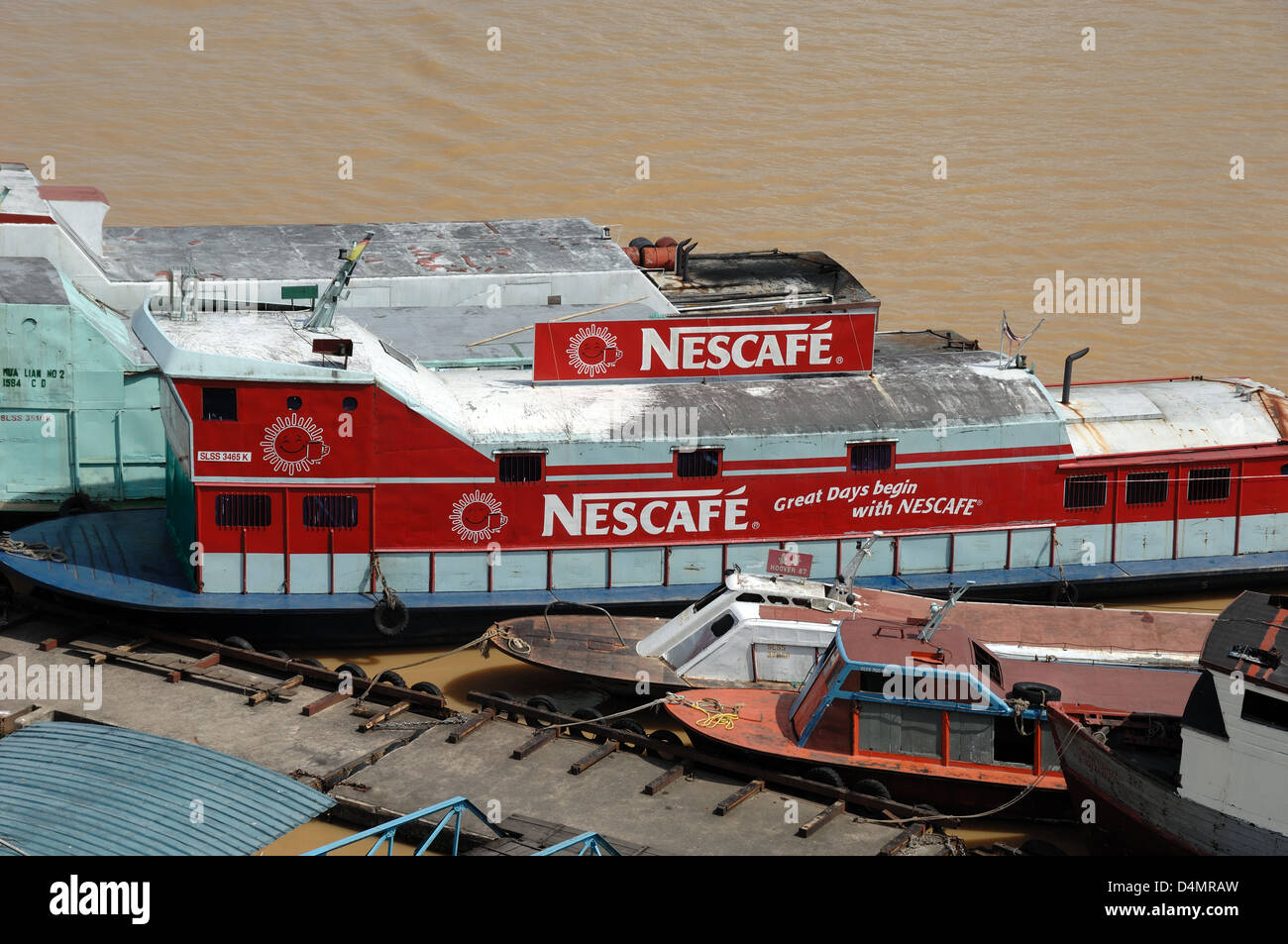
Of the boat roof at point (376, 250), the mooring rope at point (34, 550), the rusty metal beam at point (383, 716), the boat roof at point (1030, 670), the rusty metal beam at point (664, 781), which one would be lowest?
the rusty metal beam at point (664, 781)

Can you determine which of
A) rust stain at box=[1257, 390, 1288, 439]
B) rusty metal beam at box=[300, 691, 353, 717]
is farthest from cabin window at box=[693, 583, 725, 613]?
rust stain at box=[1257, 390, 1288, 439]

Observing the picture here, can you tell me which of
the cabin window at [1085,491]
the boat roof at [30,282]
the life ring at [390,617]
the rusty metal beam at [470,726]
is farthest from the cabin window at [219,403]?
the cabin window at [1085,491]

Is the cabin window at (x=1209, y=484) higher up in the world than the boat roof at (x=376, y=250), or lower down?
lower down

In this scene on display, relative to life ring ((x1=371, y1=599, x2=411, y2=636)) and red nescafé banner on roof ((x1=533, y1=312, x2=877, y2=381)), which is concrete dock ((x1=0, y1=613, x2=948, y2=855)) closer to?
life ring ((x1=371, y1=599, x2=411, y2=636))

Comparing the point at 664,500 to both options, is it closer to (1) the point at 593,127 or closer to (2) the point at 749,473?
(2) the point at 749,473

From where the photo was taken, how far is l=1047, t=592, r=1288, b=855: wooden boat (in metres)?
16.1

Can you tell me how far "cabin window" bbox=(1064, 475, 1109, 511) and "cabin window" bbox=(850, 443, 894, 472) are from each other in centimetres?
280

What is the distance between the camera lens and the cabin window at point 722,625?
20.7 metres

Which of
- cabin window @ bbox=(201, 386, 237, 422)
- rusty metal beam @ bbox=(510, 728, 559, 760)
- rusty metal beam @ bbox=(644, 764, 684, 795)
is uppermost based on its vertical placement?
cabin window @ bbox=(201, 386, 237, 422)

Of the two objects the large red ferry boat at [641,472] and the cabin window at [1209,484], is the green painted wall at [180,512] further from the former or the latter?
the cabin window at [1209,484]

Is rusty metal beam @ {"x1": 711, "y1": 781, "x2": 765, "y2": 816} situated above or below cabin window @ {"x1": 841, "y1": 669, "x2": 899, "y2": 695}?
below

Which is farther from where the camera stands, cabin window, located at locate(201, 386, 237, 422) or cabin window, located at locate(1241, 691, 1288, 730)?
cabin window, located at locate(201, 386, 237, 422)

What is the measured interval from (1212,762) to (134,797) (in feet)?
36.1

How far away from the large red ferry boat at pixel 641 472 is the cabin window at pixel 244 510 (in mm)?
35
